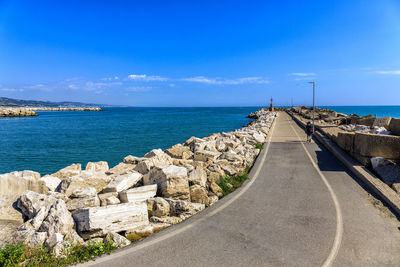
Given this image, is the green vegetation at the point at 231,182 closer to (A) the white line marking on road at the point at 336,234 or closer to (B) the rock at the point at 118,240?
(A) the white line marking on road at the point at 336,234

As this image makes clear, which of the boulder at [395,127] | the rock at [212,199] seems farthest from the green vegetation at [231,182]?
the boulder at [395,127]

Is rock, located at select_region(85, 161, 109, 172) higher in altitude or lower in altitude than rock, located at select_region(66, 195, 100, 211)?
lower

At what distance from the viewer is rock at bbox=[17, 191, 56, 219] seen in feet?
18.8

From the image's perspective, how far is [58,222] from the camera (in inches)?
203

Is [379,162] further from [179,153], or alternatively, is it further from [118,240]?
[118,240]

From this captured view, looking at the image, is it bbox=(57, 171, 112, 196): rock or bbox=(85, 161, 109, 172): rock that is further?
bbox=(85, 161, 109, 172): rock

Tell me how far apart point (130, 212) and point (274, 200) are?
4284mm

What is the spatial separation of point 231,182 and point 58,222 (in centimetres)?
576

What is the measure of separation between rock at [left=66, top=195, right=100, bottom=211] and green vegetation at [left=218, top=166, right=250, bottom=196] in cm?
399

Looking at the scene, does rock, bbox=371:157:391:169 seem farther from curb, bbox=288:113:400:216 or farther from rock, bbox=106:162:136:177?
rock, bbox=106:162:136:177

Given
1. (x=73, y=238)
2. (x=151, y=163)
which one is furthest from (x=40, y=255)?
(x=151, y=163)

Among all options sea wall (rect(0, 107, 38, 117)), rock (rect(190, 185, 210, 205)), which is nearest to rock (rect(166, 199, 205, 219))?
rock (rect(190, 185, 210, 205))

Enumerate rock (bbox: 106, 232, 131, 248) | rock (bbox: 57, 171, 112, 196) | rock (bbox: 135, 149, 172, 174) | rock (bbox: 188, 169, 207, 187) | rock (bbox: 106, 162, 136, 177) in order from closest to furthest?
rock (bbox: 106, 232, 131, 248), rock (bbox: 57, 171, 112, 196), rock (bbox: 188, 169, 207, 187), rock (bbox: 135, 149, 172, 174), rock (bbox: 106, 162, 136, 177)

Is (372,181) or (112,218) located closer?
(112,218)
